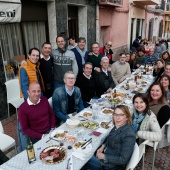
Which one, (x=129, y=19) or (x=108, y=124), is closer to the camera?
(x=108, y=124)

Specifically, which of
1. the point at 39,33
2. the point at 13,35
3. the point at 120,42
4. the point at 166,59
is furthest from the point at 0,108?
the point at 120,42

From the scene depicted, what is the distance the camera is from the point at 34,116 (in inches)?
116

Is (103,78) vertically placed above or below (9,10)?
below

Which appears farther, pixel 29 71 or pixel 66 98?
pixel 29 71

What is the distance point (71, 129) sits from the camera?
281cm

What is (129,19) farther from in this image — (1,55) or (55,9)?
(1,55)

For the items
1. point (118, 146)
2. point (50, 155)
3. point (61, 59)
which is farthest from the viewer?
point (61, 59)

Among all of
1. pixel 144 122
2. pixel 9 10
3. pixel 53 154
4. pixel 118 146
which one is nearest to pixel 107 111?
pixel 144 122

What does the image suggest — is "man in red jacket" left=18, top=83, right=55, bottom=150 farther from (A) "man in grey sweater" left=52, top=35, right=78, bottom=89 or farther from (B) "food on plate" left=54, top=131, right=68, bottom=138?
(A) "man in grey sweater" left=52, top=35, right=78, bottom=89

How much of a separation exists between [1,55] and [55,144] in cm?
319

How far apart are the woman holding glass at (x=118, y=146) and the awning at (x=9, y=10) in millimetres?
3516

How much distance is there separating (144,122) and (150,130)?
0.14m

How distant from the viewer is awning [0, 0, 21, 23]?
4227mm

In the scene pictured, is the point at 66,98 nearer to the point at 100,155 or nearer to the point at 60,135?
the point at 60,135
